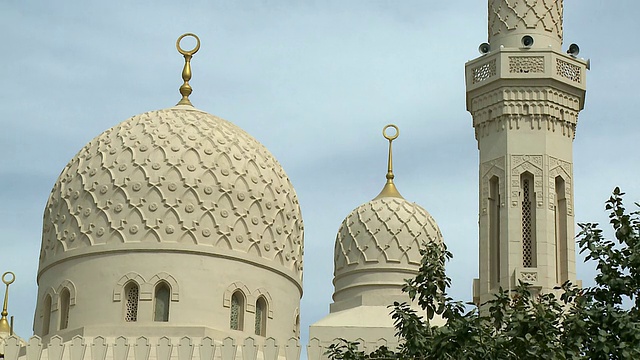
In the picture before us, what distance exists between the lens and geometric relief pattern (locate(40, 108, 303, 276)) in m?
21.0

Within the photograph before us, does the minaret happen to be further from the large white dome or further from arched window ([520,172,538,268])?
the large white dome

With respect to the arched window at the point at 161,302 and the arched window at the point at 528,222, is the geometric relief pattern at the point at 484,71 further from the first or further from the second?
the arched window at the point at 161,302

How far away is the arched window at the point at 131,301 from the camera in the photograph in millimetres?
20594

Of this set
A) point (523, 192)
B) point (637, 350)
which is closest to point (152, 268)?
point (523, 192)

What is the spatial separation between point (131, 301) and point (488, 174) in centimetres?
564

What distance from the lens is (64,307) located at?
69.3 feet

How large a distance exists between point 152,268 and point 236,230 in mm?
1448

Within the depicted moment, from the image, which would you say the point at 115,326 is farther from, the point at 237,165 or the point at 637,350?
the point at 637,350

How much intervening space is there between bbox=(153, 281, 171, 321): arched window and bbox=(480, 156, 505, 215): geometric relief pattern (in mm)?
4880

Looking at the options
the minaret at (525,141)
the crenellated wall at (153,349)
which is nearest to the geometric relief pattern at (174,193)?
the crenellated wall at (153,349)

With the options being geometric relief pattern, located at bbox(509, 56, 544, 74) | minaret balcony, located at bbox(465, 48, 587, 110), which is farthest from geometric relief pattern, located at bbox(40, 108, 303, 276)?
geometric relief pattern, located at bbox(509, 56, 544, 74)

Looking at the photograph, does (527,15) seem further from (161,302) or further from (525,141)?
(161,302)

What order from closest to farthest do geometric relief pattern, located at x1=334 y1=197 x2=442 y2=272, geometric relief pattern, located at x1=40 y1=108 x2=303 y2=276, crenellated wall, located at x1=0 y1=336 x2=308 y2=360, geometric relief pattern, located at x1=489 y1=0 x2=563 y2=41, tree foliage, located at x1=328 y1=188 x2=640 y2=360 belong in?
1. tree foliage, located at x1=328 y1=188 x2=640 y2=360
2. crenellated wall, located at x1=0 y1=336 x2=308 y2=360
3. geometric relief pattern, located at x1=489 y1=0 x2=563 y2=41
4. geometric relief pattern, located at x1=40 y1=108 x2=303 y2=276
5. geometric relief pattern, located at x1=334 y1=197 x2=442 y2=272

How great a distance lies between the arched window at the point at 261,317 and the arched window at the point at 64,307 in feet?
9.43
